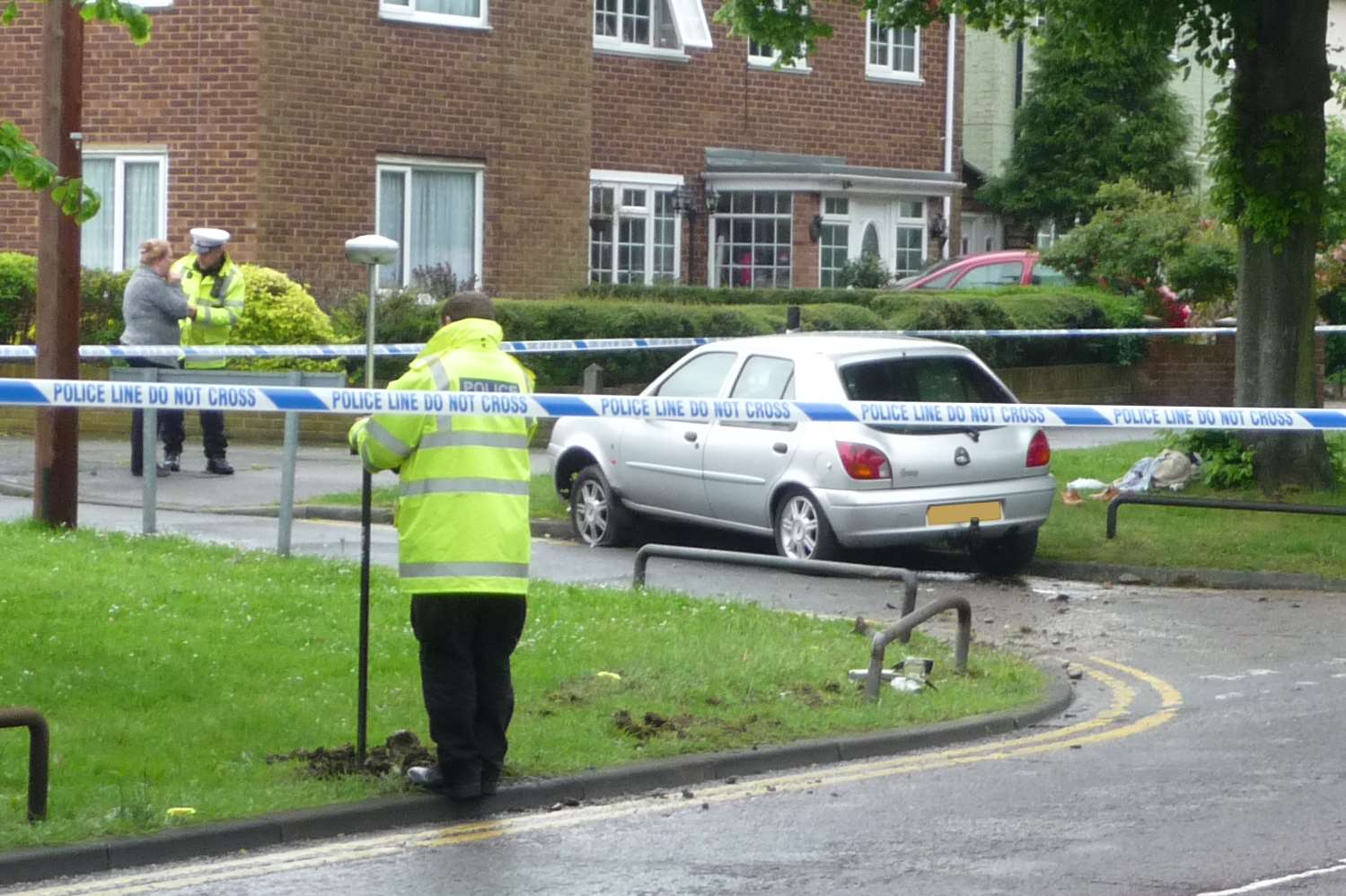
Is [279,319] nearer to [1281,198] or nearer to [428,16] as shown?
[428,16]

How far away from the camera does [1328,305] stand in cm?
3131

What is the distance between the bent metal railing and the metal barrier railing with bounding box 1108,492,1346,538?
13.2 ft

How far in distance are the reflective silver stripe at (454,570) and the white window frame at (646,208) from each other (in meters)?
22.2

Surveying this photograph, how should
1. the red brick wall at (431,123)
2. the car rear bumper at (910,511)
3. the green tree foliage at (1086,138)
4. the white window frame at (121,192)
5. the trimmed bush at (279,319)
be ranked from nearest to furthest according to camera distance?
the car rear bumper at (910,511), the trimmed bush at (279,319), the red brick wall at (431,123), the white window frame at (121,192), the green tree foliage at (1086,138)

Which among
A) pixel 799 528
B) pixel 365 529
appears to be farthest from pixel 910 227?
pixel 365 529

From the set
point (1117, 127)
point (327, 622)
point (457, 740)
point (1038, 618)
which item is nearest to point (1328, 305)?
point (1117, 127)

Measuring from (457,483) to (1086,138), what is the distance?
35117mm

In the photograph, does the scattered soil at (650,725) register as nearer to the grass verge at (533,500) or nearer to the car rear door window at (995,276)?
the grass verge at (533,500)

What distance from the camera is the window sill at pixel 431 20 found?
26266 mm

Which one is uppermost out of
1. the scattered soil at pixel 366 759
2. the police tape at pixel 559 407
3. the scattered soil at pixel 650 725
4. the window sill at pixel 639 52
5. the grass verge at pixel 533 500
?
the window sill at pixel 639 52

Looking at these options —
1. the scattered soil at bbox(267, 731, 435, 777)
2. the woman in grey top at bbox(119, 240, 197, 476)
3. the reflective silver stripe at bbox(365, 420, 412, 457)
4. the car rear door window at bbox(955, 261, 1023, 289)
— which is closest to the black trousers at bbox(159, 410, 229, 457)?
the woman in grey top at bbox(119, 240, 197, 476)

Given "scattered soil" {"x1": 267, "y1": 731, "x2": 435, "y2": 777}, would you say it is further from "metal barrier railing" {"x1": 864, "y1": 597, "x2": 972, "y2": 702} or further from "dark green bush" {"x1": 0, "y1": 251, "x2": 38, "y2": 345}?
"dark green bush" {"x1": 0, "y1": 251, "x2": 38, "y2": 345}

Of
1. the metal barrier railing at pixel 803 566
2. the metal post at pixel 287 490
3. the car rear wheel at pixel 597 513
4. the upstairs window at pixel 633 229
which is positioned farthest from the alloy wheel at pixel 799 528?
the upstairs window at pixel 633 229

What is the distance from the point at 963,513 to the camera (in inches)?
549
